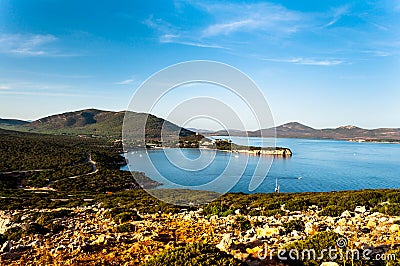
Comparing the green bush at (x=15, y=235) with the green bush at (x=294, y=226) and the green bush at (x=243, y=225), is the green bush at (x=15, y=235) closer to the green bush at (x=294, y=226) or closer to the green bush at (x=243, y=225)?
the green bush at (x=243, y=225)

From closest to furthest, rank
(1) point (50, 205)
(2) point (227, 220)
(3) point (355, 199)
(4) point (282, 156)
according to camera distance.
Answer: (2) point (227, 220) < (3) point (355, 199) < (1) point (50, 205) < (4) point (282, 156)

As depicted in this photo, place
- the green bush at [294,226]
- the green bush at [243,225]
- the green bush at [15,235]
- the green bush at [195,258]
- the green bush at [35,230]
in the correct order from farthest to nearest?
1. the green bush at [35,230]
2. the green bush at [15,235]
3. the green bush at [243,225]
4. the green bush at [294,226]
5. the green bush at [195,258]

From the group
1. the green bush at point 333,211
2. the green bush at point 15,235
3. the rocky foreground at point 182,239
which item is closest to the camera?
the rocky foreground at point 182,239

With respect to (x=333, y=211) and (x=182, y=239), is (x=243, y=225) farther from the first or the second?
(x=333, y=211)

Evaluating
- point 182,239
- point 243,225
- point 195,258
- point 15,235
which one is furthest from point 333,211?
point 15,235

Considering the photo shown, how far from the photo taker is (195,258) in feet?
16.9

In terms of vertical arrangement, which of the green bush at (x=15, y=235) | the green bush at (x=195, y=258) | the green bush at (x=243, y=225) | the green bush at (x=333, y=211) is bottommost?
the green bush at (x=15, y=235)

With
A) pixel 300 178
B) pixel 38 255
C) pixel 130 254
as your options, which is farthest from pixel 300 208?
pixel 300 178

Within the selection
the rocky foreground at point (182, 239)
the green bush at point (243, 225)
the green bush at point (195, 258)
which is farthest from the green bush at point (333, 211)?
the green bush at point (195, 258)

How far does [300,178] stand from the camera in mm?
63188

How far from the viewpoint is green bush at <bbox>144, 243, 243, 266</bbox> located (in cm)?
502

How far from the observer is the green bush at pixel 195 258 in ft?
16.5

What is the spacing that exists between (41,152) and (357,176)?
69701 mm

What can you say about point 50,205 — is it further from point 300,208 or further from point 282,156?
point 282,156
